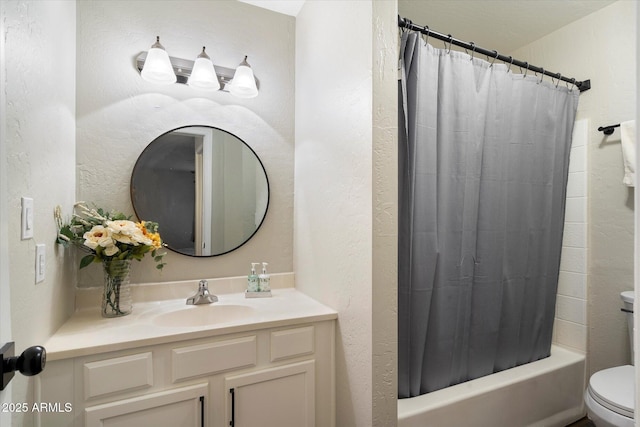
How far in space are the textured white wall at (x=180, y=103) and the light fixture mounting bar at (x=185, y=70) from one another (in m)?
0.04

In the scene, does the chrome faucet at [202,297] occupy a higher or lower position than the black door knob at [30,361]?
lower

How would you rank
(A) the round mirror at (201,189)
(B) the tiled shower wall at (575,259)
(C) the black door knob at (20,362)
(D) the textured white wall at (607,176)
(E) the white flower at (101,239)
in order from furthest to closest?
(B) the tiled shower wall at (575,259) < (D) the textured white wall at (607,176) < (A) the round mirror at (201,189) < (E) the white flower at (101,239) < (C) the black door knob at (20,362)

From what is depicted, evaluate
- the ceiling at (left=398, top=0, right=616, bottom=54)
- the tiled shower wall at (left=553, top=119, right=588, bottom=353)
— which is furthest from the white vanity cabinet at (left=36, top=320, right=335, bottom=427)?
the ceiling at (left=398, top=0, right=616, bottom=54)

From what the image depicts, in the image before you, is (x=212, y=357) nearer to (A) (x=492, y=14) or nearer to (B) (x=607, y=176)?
(B) (x=607, y=176)

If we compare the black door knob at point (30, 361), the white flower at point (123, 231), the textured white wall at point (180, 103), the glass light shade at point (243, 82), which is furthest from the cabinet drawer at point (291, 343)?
the glass light shade at point (243, 82)

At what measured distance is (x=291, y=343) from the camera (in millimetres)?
1351

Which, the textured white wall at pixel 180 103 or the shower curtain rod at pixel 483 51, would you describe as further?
the textured white wall at pixel 180 103

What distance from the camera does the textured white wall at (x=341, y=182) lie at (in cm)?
124

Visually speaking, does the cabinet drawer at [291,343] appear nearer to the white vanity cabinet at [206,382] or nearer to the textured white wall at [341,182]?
the white vanity cabinet at [206,382]

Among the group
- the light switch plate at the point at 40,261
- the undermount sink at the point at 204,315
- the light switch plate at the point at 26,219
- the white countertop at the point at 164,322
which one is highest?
the light switch plate at the point at 26,219

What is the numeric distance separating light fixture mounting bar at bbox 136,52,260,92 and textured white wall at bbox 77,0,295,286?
0.04 metres

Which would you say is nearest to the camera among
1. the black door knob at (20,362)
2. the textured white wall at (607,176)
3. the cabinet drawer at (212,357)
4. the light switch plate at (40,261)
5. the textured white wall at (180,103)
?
the black door knob at (20,362)

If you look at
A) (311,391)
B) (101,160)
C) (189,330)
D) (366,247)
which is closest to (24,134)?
(101,160)

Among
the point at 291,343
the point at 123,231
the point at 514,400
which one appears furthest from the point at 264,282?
the point at 514,400
